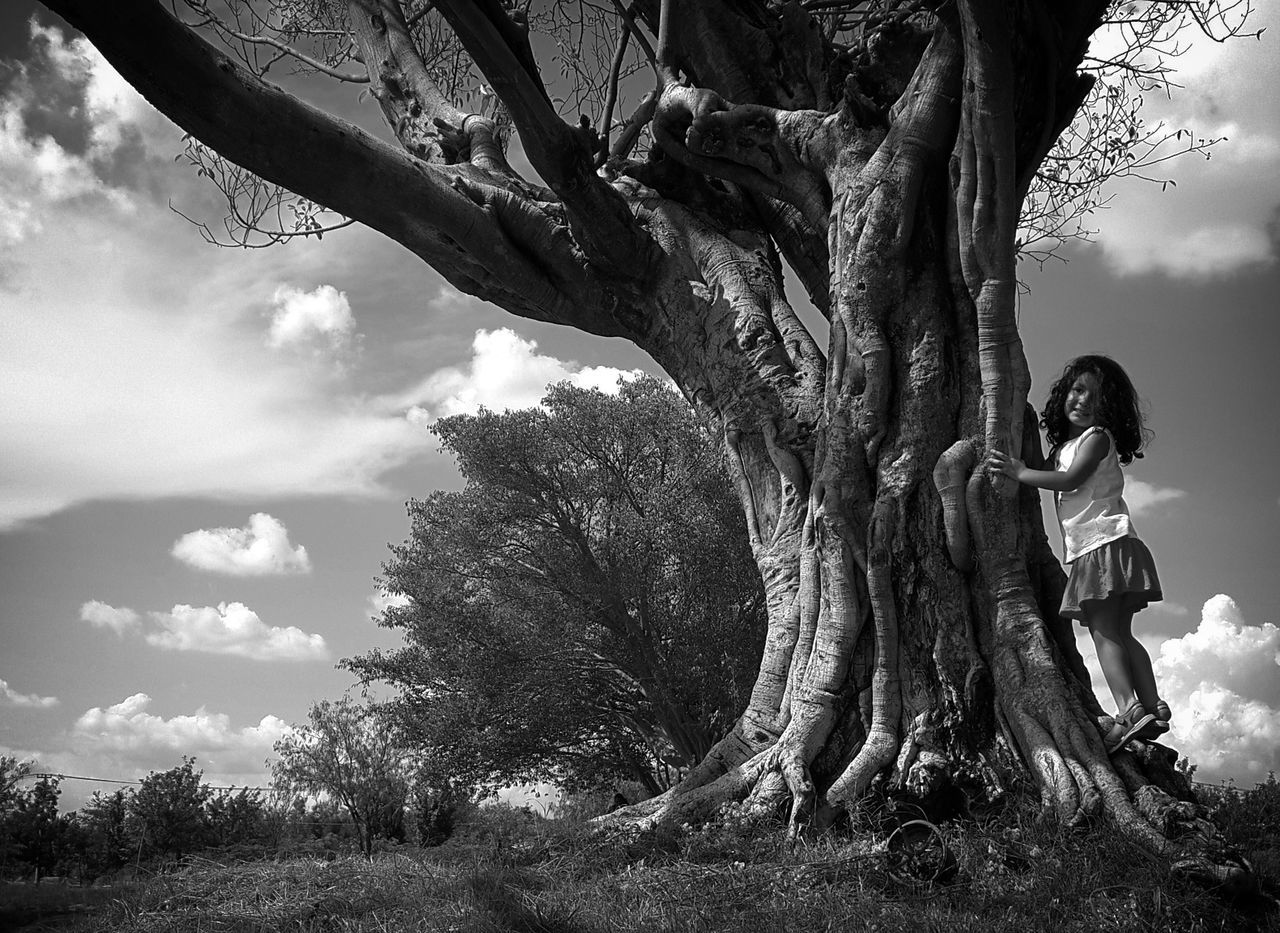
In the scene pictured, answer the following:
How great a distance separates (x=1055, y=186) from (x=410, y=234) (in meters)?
5.99

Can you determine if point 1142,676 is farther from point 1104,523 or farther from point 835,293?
point 835,293

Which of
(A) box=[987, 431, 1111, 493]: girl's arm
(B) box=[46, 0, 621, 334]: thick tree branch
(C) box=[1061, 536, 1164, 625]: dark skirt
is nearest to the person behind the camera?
(B) box=[46, 0, 621, 334]: thick tree branch

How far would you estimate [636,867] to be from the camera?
4055mm

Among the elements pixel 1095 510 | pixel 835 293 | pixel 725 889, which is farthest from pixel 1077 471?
pixel 725 889

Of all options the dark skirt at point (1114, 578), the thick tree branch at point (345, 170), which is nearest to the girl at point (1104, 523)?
the dark skirt at point (1114, 578)

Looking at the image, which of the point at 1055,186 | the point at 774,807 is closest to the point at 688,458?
the point at 1055,186

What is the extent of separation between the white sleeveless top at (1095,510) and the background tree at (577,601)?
9516 mm

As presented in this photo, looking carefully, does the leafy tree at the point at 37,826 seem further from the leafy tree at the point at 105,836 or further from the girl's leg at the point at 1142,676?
the girl's leg at the point at 1142,676

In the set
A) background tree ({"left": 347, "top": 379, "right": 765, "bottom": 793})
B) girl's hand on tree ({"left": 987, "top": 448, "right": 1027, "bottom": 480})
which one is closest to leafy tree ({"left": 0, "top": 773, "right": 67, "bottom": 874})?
background tree ({"left": 347, "top": 379, "right": 765, "bottom": 793})

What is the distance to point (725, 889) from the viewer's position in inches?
137

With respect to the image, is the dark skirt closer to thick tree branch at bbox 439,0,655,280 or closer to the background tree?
thick tree branch at bbox 439,0,655,280

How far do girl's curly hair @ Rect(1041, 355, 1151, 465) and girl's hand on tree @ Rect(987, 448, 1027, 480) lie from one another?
0.43 meters

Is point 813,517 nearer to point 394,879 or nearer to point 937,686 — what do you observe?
point 937,686

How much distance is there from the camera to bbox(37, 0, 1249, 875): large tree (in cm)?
446
